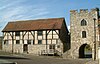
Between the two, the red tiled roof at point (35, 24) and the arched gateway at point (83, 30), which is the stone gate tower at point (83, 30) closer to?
the arched gateway at point (83, 30)

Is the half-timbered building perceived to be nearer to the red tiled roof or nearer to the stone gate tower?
the red tiled roof

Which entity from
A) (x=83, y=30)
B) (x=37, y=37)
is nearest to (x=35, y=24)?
(x=37, y=37)

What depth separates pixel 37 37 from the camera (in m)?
51.4

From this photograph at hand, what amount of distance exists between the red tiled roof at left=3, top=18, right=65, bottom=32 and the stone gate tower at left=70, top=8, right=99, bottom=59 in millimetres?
5358

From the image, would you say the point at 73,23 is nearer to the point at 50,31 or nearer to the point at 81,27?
the point at 81,27

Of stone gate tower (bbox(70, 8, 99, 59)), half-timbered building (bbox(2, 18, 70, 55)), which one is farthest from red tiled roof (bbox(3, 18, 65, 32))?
stone gate tower (bbox(70, 8, 99, 59))

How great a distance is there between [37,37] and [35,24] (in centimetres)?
374

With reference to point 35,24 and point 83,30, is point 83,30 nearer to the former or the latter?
point 83,30

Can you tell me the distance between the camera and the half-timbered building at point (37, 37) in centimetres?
4891

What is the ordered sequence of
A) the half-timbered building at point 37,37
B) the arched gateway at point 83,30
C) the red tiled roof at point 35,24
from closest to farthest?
the arched gateway at point 83,30
the half-timbered building at point 37,37
the red tiled roof at point 35,24

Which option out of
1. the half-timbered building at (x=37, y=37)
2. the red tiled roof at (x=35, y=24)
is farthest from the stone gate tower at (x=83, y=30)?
the red tiled roof at (x=35, y=24)

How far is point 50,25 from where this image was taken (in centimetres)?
5056

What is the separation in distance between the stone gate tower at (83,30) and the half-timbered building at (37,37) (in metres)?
4.56

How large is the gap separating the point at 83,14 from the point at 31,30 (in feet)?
47.5
